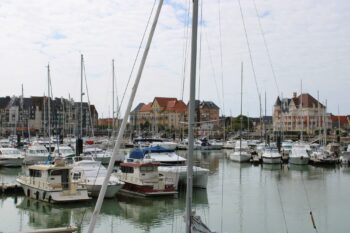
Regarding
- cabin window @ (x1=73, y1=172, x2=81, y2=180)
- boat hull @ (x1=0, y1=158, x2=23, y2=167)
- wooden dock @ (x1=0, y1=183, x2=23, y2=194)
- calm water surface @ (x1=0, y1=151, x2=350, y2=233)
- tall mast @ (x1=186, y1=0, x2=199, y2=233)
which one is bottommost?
calm water surface @ (x1=0, y1=151, x2=350, y2=233)

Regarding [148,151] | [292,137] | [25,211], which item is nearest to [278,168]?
[148,151]

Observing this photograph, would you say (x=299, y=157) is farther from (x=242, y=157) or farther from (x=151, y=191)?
(x=151, y=191)

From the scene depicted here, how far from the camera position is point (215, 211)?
28.8 meters

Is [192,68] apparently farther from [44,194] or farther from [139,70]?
[44,194]

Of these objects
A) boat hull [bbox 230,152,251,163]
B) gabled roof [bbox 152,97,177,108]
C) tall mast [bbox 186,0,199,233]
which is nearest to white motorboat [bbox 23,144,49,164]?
boat hull [bbox 230,152,251,163]

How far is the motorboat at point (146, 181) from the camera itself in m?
32.1

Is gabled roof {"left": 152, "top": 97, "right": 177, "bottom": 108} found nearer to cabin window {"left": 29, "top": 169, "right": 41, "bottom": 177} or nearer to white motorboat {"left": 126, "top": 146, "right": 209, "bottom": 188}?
white motorboat {"left": 126, "top": 146, "right": 209, "bottom": 188}

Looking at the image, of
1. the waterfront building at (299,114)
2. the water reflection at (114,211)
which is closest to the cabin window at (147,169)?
the water reflection at (114,211)

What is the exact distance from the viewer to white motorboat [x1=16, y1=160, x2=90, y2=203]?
95.2 feet

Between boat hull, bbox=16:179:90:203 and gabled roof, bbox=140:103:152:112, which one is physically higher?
gabled roof, bbox=140:103:152:112

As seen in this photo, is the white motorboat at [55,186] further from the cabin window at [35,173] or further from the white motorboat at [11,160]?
the white motorboat at [11,160]

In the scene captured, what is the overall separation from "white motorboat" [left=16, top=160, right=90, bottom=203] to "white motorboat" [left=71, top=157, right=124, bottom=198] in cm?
122

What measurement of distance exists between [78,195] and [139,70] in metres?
19.1

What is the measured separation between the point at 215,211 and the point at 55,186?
10.1m
